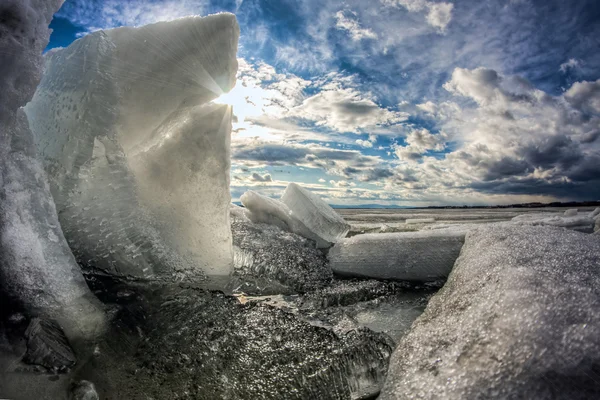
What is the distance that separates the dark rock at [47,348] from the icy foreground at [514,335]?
145 cm

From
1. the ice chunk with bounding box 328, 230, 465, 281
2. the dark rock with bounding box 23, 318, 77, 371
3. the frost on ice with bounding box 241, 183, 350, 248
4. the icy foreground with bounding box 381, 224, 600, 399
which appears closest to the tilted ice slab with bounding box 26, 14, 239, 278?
the dark rock with bounding box 23, 318, 77, 371

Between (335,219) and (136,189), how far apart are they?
2567mm

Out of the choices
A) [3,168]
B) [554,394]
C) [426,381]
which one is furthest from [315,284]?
[3,168]

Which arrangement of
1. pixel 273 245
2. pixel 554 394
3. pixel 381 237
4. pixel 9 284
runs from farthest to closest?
pixel 273 245, pixel 381 237, pixel 9 284, pixel 554 394

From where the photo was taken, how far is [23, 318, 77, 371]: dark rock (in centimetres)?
147

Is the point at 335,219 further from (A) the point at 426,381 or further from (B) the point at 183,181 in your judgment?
(A) the point at 426,381

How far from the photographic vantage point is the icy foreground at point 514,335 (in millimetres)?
1055

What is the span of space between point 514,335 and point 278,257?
262 cm

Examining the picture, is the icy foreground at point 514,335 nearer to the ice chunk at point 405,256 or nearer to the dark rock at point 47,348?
the ice chunk at point 405,256

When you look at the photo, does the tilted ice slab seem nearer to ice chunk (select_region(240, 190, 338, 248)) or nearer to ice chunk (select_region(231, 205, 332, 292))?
ice chunk (select_region(231, 205, 332, 292))

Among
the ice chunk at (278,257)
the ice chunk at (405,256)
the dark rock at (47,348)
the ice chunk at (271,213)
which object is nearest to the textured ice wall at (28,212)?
the dark rock at (47,348)

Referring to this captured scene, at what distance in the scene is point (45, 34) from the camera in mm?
1994

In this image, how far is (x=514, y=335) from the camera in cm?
119

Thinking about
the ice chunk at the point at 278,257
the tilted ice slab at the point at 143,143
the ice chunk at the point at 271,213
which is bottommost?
the ice chunk at the point at 278,257
